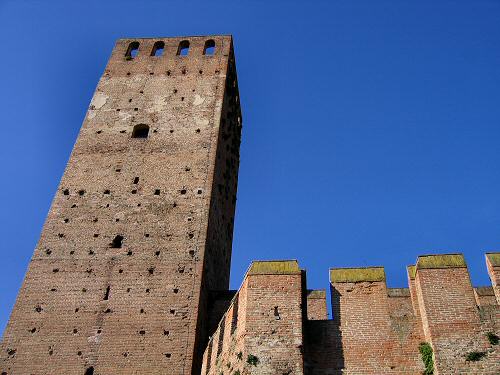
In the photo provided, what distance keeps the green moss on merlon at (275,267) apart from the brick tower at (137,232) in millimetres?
3159

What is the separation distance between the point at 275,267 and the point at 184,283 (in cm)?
405

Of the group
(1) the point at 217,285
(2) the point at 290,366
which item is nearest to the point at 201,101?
(1) the point at 217,285

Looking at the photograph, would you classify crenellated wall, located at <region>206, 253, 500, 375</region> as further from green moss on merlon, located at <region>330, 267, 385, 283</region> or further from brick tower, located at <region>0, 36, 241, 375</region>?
brick tower, located at <region>0, 36, 241, 375</region>

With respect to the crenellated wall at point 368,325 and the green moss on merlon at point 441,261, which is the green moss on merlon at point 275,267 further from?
the green moss on merlon at point 441,261

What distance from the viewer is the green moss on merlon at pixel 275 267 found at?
35.4 ft

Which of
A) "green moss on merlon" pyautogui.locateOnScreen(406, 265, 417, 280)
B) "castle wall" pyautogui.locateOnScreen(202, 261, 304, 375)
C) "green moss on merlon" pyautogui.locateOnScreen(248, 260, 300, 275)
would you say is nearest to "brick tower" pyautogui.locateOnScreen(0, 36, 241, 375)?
"castle wall" pyautogui.locateOnScreen(202, 261, 304, 375)

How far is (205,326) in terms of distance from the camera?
1426 cm

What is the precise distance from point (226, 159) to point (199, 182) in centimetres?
353

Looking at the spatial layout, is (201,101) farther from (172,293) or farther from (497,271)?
(497,271)

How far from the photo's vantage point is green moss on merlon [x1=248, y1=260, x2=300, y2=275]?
425 inches

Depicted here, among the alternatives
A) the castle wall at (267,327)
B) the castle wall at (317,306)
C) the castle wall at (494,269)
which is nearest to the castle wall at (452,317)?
the castle wall at (494,269)

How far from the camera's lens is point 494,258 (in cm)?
1051

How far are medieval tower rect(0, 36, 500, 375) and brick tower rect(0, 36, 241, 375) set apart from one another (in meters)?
0.04

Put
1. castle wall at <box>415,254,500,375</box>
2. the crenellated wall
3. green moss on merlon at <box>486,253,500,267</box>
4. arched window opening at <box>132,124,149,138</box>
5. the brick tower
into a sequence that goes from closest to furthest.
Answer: castle wall at <box>415,254,500,375</box> < the crenellated wall < green moss on merlon at <box>486,253,500,267</box> < the brick tower < arched window opening at <box>132,124,149,138</box>
